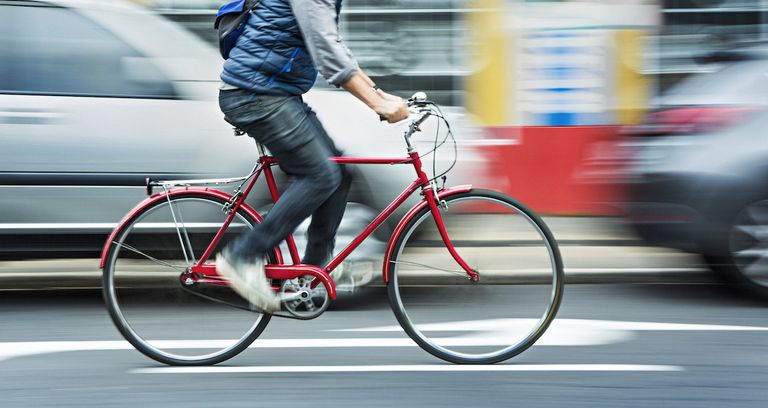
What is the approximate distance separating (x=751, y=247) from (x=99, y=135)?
3424 millimetres

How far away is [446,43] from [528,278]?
5.59 meters

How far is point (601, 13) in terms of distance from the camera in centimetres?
932

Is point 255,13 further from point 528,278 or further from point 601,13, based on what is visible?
point 601,13

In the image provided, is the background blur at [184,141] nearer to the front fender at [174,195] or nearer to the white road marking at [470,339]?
the white road marking at [470,339]

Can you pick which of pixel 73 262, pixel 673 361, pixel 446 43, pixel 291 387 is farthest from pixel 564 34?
pixel 291 387

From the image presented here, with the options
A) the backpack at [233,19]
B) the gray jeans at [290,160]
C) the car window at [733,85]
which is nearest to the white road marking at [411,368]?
the gray jeans at [290,160]

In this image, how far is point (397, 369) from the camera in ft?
14.8

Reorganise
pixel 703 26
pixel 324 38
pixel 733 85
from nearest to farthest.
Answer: pixel 324 38 → pixel 733 85 → pixel 703 26

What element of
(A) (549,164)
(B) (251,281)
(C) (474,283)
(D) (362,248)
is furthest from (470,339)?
(A) (549,164)

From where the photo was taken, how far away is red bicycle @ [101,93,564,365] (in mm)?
4434

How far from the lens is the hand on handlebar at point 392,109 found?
4.15 metres

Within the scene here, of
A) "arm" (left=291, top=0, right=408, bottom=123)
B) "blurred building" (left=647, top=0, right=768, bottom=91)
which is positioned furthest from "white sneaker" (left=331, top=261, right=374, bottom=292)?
"blurred building" (left=647, top=0, right=768, bottom=91)

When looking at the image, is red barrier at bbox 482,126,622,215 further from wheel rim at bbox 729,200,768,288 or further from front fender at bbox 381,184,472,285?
front fender at bbox 381,184,472,285

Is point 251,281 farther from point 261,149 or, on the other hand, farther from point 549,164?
point 549,164
